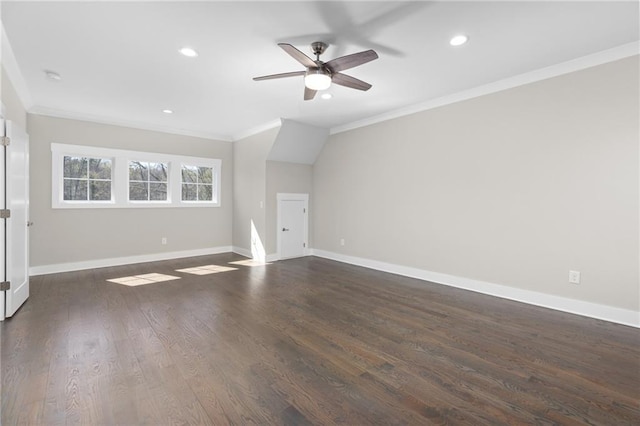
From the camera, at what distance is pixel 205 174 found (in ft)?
22.6

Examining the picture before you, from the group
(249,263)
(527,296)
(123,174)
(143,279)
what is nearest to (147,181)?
(123,174)

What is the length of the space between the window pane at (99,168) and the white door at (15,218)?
2002mm

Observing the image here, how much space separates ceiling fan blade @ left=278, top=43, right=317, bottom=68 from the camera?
2.44 metres

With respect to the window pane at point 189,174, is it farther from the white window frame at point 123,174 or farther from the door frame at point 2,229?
the door frame at point 2,229

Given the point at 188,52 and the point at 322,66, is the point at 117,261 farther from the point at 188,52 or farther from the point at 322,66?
the point at 322,66

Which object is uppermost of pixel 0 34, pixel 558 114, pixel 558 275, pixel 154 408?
pixel 0 34

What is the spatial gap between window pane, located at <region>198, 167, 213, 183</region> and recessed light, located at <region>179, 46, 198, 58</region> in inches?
156

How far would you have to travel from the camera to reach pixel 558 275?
3510mm

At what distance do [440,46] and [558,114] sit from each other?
1.76 m

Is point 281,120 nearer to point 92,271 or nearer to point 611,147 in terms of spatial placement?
point 92,271

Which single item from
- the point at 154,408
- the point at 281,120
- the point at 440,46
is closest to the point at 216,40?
the point at 440,46

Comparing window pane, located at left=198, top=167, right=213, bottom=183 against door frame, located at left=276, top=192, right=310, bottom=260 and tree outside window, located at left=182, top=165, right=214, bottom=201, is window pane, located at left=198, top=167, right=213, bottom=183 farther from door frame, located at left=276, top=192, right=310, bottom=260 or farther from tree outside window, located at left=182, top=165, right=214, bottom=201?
door frame, located at left=276, top=192, right=310, bottom=260

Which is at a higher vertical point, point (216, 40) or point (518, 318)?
point (216, 40)

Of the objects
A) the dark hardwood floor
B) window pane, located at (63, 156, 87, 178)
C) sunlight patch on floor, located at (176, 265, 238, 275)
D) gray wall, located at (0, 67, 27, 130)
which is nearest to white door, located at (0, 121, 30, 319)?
the dark hardwood floor
